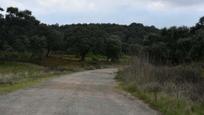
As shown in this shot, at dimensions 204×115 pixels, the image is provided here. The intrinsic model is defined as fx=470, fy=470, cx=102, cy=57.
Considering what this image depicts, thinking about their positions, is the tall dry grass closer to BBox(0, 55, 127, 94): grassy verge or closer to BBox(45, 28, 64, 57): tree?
BBox(0, 55, 127, 94): grassy verge

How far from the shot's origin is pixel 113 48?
4670 inches

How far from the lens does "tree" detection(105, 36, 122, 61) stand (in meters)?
120

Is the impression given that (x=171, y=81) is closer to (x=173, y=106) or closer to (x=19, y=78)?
(x=173, y=106)

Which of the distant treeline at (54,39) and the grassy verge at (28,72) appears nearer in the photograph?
the grassy verge at (28,72)

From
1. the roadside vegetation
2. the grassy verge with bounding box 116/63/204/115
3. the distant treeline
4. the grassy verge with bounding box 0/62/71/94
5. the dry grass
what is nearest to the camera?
the grassy verge with bounding box 116/63/204/115

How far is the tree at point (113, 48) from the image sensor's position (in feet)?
392

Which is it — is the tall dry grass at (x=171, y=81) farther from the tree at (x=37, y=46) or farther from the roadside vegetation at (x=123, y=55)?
the tree at (x=37, y=46)

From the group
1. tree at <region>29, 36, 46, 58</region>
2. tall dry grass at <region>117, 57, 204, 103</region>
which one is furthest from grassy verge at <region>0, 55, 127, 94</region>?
tall dry grass at <region>117, 57, 204, 103</region>

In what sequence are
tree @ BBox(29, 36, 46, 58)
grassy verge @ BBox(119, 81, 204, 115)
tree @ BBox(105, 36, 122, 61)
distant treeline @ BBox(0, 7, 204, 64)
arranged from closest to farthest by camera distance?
grassy verge @ BBox(119, 81, 204, 115) → distant treeline @ BBox(0, 7, 204, 64) → tree @ BBox(29, 36, 46, 58) → tree @ BBox(105, 36, 122, 61)

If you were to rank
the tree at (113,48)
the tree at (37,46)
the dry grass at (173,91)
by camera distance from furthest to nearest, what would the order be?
the tree at (113,48)
the tree at (37,46)
the dry grass at (173,91)

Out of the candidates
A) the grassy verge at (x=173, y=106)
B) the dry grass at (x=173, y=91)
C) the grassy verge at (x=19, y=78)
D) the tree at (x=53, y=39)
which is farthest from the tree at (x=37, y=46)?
the grassy verge at (x=173, y=106)

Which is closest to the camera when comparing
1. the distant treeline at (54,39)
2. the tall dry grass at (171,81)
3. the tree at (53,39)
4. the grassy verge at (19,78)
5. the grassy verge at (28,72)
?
the tall dry grass at (171,81)

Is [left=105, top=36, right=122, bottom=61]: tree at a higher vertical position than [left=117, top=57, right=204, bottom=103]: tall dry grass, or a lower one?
lower

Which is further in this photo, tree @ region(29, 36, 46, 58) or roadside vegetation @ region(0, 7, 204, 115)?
tree @ region(29, 36, 46, 58)
